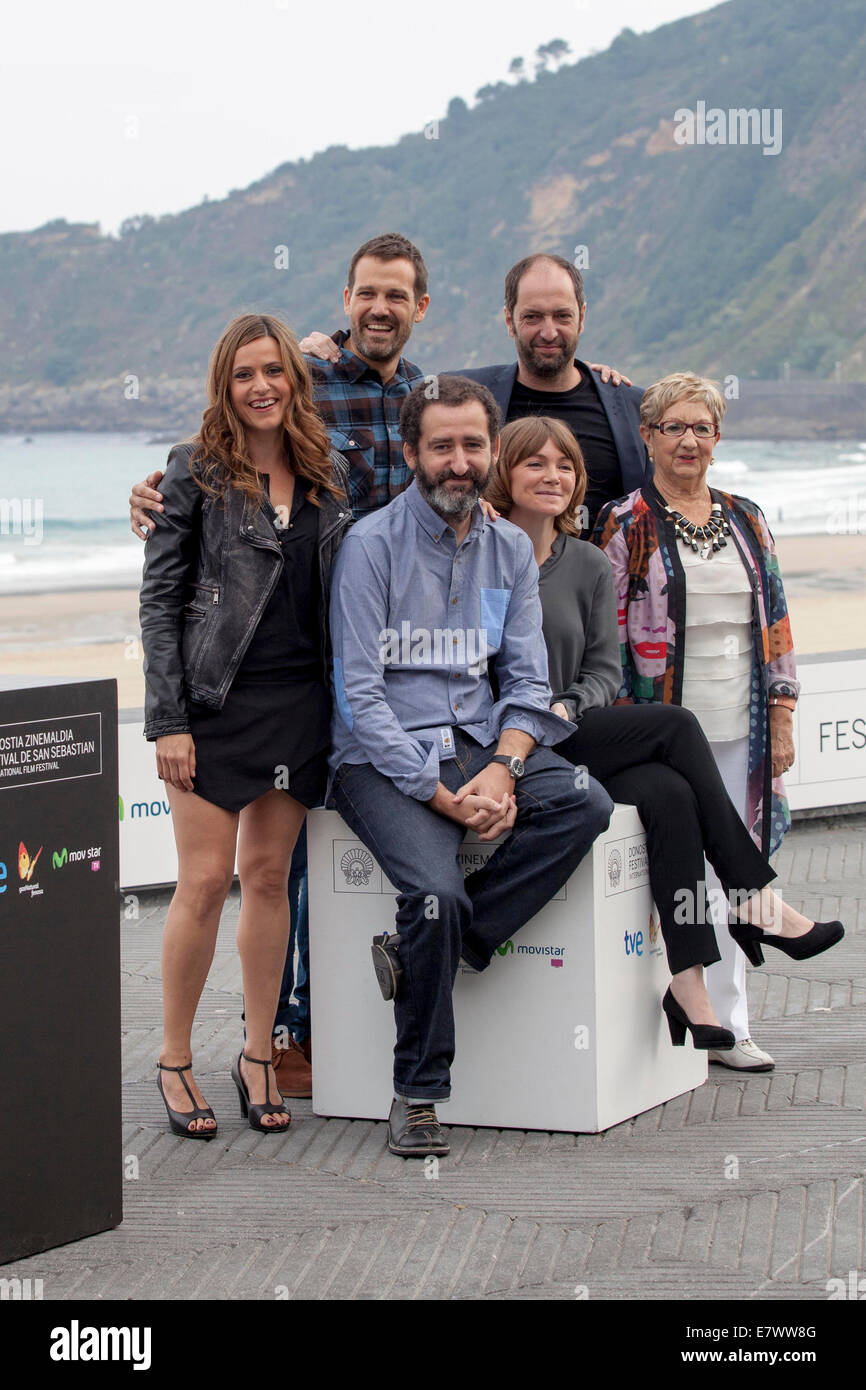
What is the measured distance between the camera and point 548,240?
2333 inches

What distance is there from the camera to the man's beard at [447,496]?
4.03 metres

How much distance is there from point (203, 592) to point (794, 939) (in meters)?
1.85

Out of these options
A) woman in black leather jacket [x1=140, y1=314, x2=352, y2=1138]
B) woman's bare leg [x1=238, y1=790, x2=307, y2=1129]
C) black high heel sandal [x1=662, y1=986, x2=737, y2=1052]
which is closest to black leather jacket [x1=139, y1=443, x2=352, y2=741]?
woman in black leather jacket [x1=140, y1=314, x2=352, y2=1138]

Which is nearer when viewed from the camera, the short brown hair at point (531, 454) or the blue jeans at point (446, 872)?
the blue jeans at point (446, 872)

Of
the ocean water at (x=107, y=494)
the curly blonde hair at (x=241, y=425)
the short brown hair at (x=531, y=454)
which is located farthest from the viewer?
Answer: the ocean water at (x=107, y=494)

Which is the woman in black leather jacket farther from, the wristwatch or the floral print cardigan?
the floral print cardigan

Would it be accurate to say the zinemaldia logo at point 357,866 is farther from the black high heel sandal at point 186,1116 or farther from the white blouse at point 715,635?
the white blouse at point 715,635

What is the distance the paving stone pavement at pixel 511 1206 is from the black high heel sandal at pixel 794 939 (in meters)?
0.40

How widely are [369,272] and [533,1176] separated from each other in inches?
98.0

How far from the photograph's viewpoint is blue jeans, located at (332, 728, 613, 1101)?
3.82 meters

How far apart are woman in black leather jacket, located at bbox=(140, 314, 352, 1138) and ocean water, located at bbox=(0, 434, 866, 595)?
77.6ft

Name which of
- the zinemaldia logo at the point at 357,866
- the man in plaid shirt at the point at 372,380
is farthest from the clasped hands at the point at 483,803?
the man in plaid shirt at the point at 372,380

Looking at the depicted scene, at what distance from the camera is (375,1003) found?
417 centimetres

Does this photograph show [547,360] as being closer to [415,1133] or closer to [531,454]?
[531,454]
